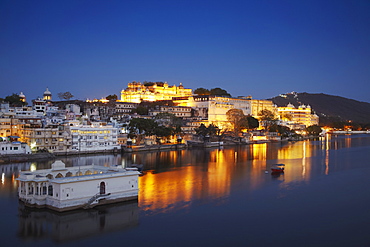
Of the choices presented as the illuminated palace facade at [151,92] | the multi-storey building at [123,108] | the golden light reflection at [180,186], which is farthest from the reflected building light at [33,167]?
the illuminated palace facade at [151,92]

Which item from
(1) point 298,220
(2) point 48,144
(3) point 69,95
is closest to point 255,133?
(3) point 69,95

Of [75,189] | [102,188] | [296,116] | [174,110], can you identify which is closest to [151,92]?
[174,110]

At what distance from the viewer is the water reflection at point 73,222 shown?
11.6 meters

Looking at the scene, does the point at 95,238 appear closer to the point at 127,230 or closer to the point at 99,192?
the point at 127,230

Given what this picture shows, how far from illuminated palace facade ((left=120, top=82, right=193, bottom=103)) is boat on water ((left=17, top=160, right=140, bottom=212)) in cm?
5406

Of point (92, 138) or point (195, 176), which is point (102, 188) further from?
point (92, 138)

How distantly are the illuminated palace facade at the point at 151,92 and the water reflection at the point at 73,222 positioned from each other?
55.4 m

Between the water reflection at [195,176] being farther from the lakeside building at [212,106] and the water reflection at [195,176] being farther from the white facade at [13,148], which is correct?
the lakeside building at [212,106]

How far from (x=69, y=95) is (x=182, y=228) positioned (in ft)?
178

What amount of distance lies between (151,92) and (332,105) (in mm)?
119147

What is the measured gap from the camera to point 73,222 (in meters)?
12.3

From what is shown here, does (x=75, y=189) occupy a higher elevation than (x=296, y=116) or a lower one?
lower

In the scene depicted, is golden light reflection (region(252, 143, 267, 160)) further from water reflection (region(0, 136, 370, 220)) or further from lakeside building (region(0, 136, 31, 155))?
lakeside building (region(0, 136, 31, 155))

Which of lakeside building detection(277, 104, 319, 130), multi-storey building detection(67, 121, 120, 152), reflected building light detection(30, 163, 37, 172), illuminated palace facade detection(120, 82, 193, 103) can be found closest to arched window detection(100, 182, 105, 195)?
reflected building light detection(30, 163, 37, 172)
